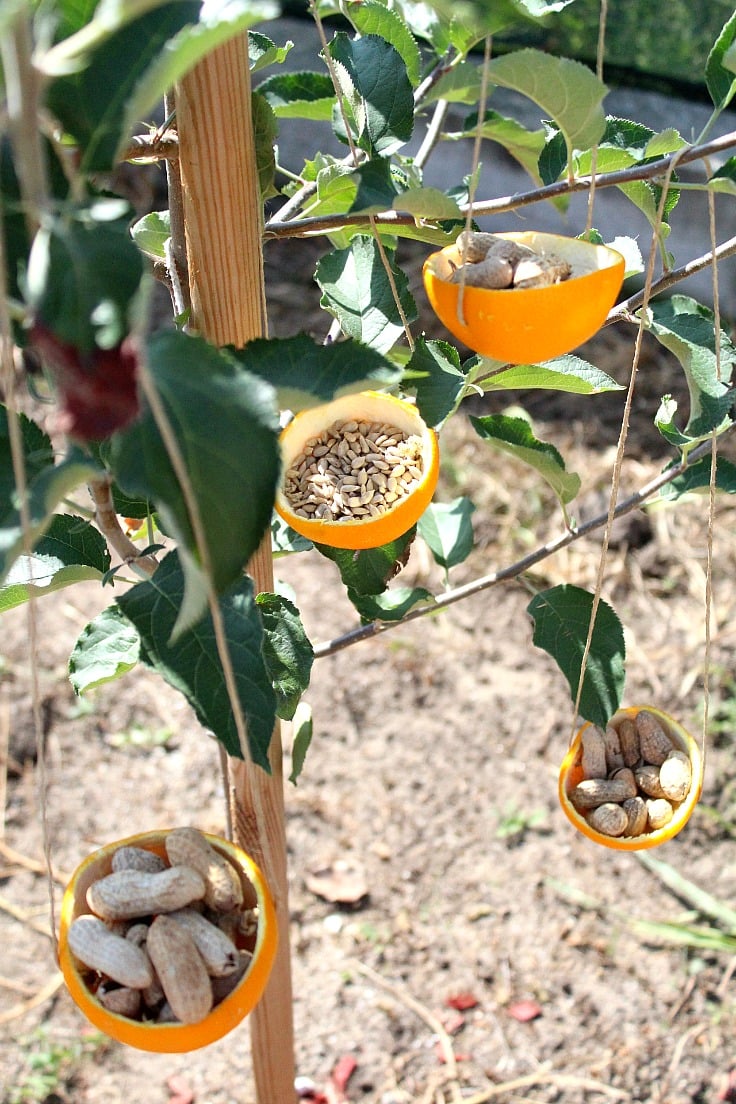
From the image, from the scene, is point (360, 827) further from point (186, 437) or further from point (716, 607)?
point (186, 437)

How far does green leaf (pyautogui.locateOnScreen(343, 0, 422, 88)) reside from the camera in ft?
2.70

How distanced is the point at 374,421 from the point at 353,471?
2.9 inches

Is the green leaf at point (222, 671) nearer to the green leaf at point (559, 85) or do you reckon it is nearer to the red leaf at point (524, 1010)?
the green leaf at point (559, 85)

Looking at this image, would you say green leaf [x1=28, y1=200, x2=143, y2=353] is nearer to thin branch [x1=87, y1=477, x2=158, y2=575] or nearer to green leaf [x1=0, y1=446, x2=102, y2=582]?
green leaf [x1=0, y1=446, x2=102, y2=582]

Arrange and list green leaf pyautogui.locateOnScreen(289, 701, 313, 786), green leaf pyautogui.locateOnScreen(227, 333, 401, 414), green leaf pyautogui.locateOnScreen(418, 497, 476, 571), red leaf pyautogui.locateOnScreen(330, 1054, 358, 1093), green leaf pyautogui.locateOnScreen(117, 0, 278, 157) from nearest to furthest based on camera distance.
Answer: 1. green leaf pyautogui.locateOnScreen(117, 0, 278, 157)
2. green leaf pyautogui.locateOnScreen(227, 333, 401, 414)
3. green leaf pyautogui.locateOnScreen(289, 701, 313, 786)
4. green leaf pyautogui.locateOnScreen(418, 497, 476, 571)
5. red leaf pyautogui.locateOnScreen(330, 1054, 358, 1093)

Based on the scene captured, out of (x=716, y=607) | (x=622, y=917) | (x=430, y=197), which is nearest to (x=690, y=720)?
(x=716, y=607)

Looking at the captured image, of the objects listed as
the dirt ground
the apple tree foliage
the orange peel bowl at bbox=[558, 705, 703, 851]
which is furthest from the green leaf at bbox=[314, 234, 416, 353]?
the dirt ground

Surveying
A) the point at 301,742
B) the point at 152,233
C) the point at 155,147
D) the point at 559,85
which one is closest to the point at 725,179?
the point at 559,85

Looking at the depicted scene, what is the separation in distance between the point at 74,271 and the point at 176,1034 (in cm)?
53

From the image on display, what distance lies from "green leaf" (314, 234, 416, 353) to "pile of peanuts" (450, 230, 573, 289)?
75mm

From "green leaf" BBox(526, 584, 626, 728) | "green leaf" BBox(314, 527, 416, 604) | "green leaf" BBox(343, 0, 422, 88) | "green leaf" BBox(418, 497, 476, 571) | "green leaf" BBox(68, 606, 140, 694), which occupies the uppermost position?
"green leaf" BBox(343, 0, 422, 88)

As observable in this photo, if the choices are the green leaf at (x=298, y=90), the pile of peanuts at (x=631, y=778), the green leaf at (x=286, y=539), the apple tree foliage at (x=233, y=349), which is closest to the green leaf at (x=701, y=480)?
the apple tree foliage at (x=233, y=349)

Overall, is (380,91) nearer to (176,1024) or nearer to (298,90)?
(298,90)

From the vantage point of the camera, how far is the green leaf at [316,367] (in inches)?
23.8
